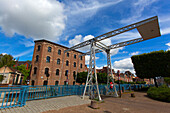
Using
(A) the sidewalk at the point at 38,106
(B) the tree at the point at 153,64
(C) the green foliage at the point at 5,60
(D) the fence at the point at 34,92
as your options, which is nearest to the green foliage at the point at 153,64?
(B) the tree at the point at 153,64

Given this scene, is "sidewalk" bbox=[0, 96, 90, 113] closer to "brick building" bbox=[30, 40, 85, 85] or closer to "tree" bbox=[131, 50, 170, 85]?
"brick building" bbox=[30, 40, 85, 85]

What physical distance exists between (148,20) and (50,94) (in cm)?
1137

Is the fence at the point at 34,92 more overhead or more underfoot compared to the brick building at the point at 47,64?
more underfoot

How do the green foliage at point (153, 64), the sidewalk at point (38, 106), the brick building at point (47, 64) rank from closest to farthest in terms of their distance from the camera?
the sidewalk at point (38, 106) < the green foliage at point (153, 64) < the brick building at point (47, 64)

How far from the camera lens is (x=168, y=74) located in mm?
17453

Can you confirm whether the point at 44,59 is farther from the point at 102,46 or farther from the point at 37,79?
the point at 102,46

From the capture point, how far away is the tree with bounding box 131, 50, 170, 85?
1794 centimetres

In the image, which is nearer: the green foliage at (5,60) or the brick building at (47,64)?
the brick building at (47,64)

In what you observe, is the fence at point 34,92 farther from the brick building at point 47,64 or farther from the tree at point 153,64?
the tree at point 153,64

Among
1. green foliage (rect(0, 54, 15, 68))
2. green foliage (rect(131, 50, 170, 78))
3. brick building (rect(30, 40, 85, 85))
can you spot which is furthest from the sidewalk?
green foliage (rect(0, 54, 15, 68))

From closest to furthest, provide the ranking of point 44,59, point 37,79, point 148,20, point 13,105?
point 13,105 < point 148,20 < point 37,79 < point 44,59

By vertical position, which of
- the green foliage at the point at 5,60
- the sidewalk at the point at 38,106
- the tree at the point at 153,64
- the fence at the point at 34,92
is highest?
the green foliage at the point at 5,60

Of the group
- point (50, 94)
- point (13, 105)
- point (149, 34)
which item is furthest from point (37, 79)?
point (149, 34)

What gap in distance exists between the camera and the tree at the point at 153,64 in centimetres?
1794
